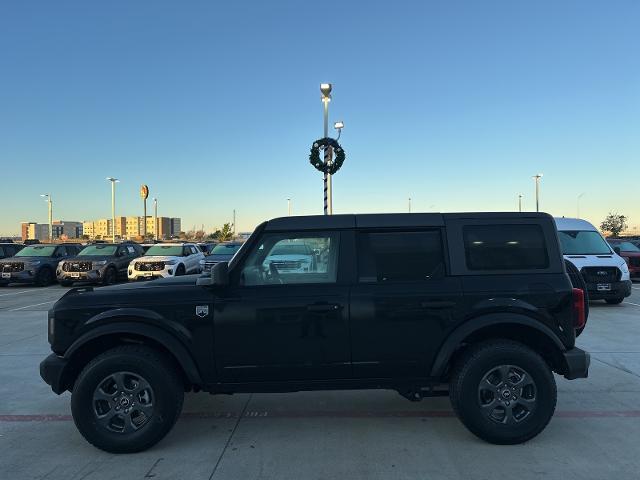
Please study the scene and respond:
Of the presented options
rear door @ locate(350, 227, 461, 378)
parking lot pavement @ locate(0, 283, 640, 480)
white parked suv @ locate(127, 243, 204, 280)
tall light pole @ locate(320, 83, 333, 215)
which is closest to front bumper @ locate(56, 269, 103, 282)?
white parked suv @ locate(127, 243, 204, 280)

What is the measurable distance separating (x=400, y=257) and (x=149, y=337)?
210 cm

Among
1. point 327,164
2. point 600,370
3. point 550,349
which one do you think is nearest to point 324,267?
point 550,349

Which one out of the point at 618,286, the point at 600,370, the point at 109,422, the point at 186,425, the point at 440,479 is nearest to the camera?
the point at 440,479

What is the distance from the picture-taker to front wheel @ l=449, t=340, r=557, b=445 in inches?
159

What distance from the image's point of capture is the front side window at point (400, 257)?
165 inches

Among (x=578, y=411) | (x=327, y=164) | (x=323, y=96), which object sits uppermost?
(x=323, y=96)

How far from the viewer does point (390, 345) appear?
409 cm

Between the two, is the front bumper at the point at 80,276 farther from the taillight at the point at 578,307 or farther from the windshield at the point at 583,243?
the taillight at the point at 578,307

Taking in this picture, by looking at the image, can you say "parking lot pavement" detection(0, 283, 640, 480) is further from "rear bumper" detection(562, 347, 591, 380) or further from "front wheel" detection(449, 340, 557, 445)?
"rear bumper" detection(562, 347, 591, 380)

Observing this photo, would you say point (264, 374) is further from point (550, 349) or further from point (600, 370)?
point (600, 370)

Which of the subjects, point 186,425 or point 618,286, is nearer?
point 186,425

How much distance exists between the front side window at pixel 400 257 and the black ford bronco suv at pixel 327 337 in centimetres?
1

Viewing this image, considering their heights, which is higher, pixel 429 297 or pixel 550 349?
pixel 429 297

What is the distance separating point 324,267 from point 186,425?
76.1 inches
